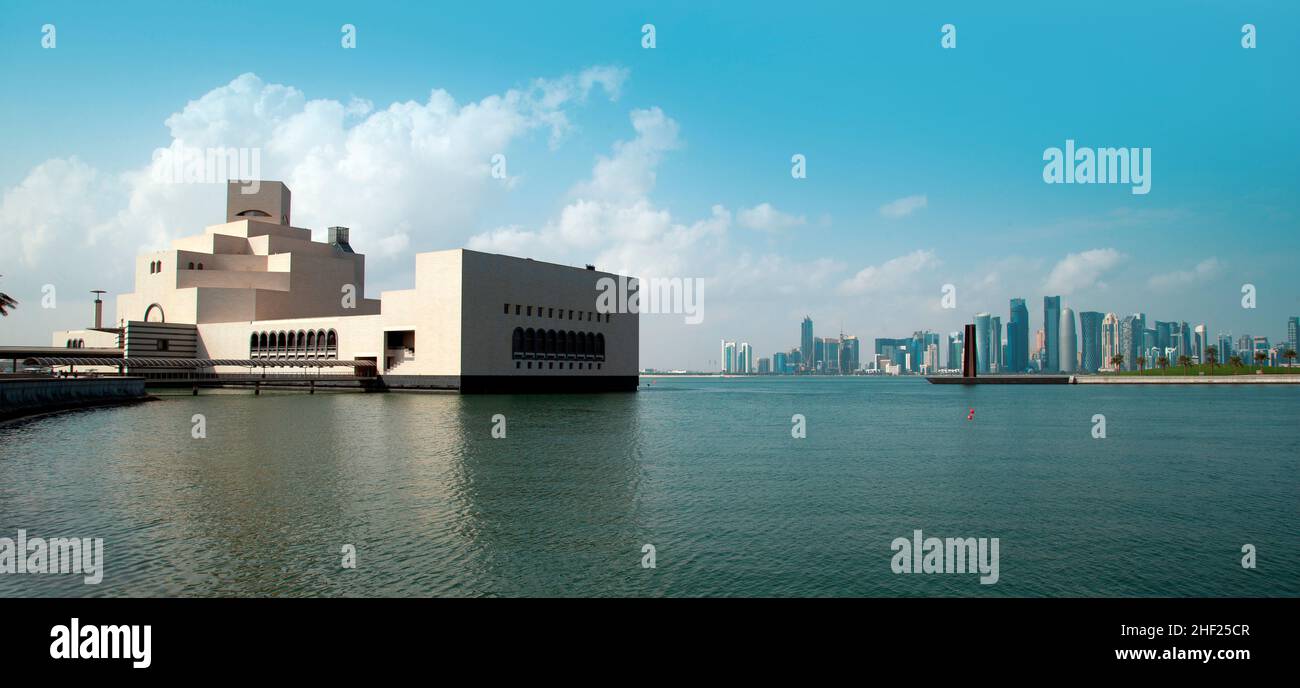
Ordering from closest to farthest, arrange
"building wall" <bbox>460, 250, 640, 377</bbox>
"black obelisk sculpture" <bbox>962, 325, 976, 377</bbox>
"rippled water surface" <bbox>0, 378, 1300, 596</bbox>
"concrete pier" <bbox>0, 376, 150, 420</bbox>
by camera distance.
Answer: "rippled water surface" <bbox>0, 378, 1300, 596</bbox>, "concrete pier" <bbox>0, 376, 150, 420</bbox>, "building wall" <bbox>460, 250, 640, 377</bbox>, "black obelisk sculpture" <bbox>962, 325, 976, 377</bbox>

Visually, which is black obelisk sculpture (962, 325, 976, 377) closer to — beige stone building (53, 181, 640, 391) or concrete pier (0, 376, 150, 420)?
beige stone building (53, 181, 640, 391)

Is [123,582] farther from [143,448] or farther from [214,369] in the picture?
[214,369]

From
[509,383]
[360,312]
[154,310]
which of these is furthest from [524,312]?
[154,310]

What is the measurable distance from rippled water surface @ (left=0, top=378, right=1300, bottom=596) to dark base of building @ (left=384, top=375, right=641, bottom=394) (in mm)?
43050

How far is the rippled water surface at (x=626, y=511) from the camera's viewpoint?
1266cm

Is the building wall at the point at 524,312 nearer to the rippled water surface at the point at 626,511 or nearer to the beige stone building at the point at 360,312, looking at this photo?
the beige stone building at the point at 360,312

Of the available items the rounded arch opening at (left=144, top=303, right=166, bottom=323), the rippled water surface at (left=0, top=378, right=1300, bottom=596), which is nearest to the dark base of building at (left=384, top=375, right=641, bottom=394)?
the rounded arch opening at (left=144, top=303, right=166, bottom=323)

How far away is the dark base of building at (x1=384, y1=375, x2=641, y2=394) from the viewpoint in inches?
3209

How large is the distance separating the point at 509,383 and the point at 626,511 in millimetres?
68802

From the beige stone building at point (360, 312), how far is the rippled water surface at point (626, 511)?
147 ft

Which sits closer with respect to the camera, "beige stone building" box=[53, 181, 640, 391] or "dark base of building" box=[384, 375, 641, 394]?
"dark base of building" box=[384, 375, 641, 394]

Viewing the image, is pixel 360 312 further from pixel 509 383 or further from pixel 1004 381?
pixel 1004 381

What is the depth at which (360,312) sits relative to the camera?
112 meters
